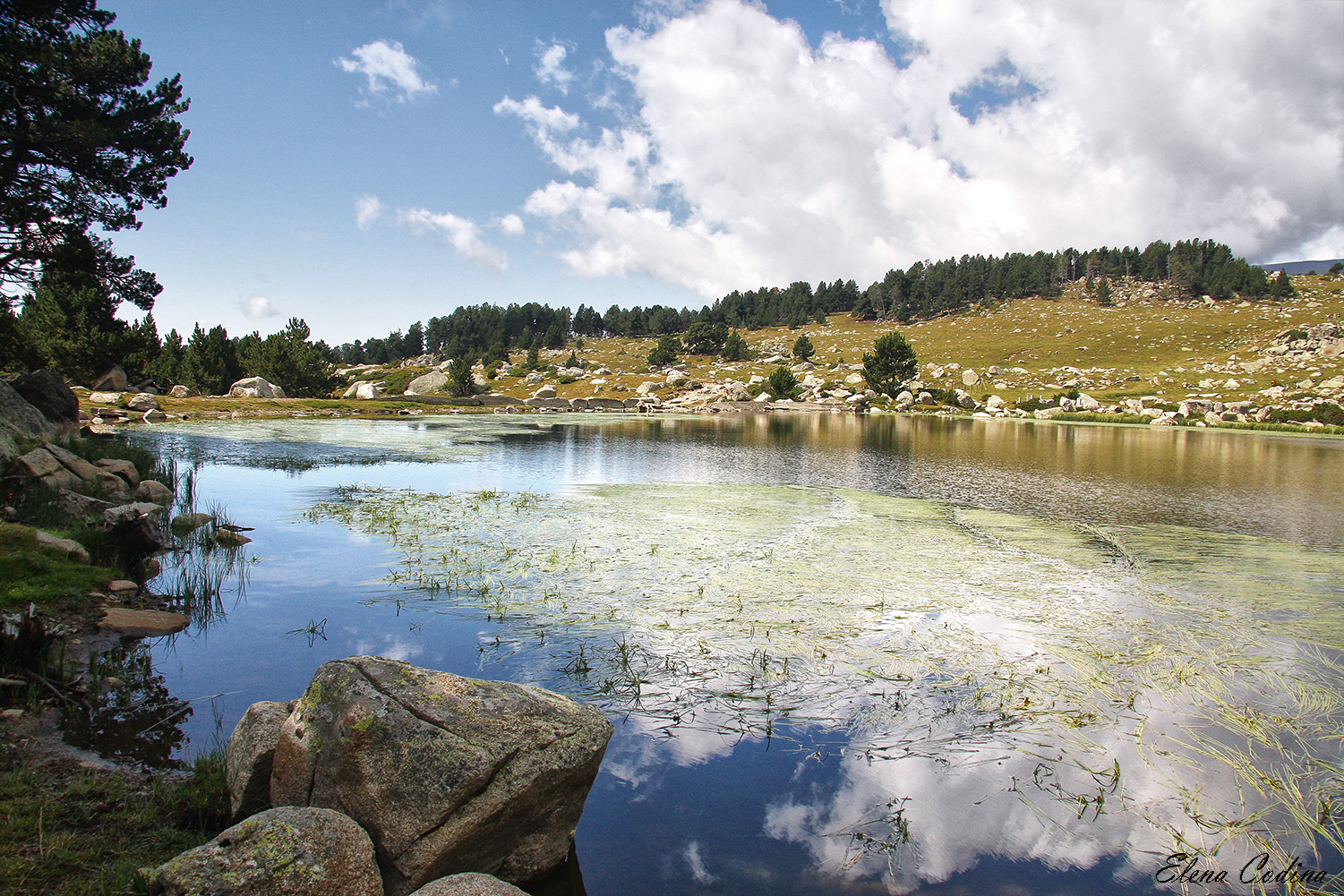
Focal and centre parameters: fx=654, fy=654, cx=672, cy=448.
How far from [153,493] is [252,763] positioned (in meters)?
21.2

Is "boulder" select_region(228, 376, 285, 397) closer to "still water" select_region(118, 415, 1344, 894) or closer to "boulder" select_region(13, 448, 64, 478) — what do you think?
"still water" select_region(118, 415, 1344, 894)

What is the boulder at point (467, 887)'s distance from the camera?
4.85 m

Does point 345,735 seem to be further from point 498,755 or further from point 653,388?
point 653,388

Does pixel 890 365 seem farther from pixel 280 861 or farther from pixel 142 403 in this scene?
pixel 280 861

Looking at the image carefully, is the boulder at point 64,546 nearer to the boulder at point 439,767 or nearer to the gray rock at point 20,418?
the gray rock at point 20,418

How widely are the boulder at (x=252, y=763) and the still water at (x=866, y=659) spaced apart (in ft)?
6.35

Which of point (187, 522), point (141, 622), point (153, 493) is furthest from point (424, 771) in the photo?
point (153, 493)

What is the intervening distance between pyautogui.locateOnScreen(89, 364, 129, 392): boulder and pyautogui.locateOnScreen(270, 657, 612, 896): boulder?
3527 inches

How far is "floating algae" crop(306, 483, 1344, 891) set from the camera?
23.6ft

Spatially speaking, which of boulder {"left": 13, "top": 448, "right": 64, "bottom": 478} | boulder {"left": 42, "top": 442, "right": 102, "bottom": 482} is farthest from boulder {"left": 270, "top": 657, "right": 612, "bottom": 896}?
boulder {"left": 42, "top": 442, "right": 102, "bottom": 482}

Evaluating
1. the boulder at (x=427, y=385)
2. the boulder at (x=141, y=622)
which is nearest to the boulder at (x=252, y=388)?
the boulder at (x=427, y=385)

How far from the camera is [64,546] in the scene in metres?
13.3

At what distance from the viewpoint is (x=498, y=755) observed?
5.91m

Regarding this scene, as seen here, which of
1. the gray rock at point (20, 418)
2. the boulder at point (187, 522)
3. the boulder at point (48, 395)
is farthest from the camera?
the boulder at point (48, 395)
